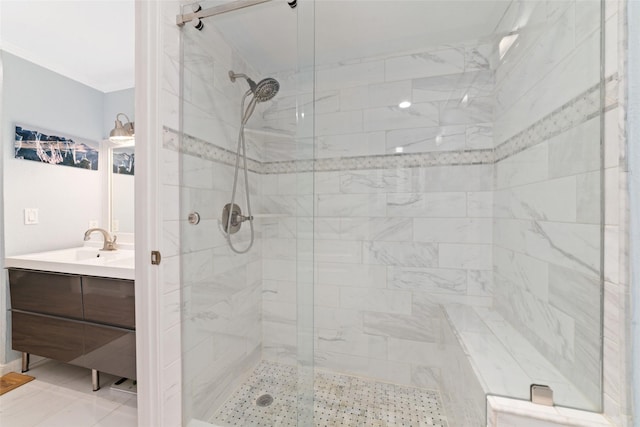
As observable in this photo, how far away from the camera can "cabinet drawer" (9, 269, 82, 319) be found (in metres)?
1.58

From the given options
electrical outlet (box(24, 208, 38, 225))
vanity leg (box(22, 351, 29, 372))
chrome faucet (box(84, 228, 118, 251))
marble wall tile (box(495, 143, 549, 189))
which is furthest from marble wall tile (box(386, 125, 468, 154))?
vanity leg (box(22, 351, 29, 372))

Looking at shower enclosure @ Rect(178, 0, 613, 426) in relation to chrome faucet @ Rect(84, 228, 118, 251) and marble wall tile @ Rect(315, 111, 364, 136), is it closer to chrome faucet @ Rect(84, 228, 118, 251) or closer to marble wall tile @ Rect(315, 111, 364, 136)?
marble wall tile @ Rect(315, 111, 364, 136)

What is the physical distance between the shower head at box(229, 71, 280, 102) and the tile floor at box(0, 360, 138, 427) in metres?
1.88

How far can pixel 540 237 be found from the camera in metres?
1.13

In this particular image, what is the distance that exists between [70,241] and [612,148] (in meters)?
3.22

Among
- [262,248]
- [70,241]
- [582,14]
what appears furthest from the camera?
[70,241]

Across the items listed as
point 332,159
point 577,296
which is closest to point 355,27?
point 332,159

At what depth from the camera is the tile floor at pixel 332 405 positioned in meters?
1.34

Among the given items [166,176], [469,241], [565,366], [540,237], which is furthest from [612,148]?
[166,176]

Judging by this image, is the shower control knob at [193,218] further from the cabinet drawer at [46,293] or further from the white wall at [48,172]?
the white wall at [48,172]

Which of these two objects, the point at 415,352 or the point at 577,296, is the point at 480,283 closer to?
the point at 415,352

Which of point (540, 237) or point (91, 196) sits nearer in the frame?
point (540, 237)

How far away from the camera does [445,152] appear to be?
171 cm

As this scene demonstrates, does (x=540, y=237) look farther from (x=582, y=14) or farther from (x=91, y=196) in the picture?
(x=91, y=196)
